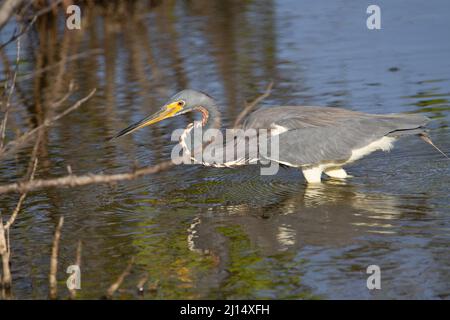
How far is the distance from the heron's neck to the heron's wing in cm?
30

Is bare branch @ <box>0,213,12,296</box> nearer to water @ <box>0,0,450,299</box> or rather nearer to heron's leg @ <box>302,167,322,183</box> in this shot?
water @ <box>0,0,450,299</box>

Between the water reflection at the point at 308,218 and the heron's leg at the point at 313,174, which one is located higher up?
the heron's leg at the point at 313,174

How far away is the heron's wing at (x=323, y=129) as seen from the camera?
8.88m

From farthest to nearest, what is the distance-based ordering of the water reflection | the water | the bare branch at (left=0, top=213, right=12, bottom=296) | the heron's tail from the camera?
the heron's tail → the water reflection → the water → the bare branch at (left=0, top=213, right=12, bottom=296)

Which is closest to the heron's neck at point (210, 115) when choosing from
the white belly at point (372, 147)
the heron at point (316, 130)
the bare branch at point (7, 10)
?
the heron at point (316, 130)

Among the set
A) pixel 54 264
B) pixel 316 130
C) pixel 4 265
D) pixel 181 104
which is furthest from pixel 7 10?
pixel 316 130

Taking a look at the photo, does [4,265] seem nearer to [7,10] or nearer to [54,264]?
[54,264]

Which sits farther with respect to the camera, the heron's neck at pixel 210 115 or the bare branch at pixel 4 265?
the heron's neck at pixel 210 115

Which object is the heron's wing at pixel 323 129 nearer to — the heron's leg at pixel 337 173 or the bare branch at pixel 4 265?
the heron's leg at pixel 337 173

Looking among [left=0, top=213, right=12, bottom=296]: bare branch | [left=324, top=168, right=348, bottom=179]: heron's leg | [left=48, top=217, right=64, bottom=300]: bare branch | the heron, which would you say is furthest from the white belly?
[left=0, top=213, right=12, bottom=296]: bare branch

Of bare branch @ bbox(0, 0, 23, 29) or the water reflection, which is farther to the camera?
the water reflection

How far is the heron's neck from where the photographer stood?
9141 millimetres

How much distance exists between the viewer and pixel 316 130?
29.7ft
